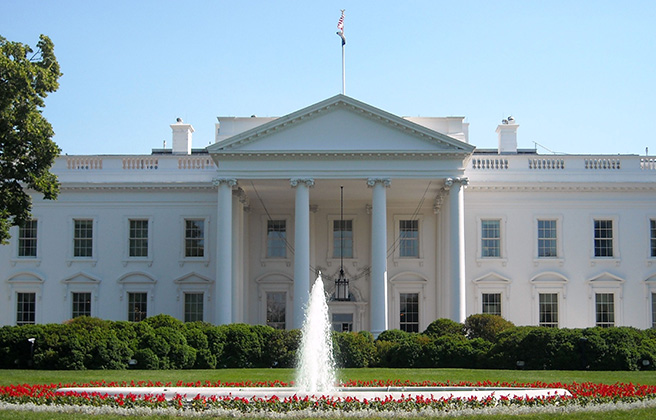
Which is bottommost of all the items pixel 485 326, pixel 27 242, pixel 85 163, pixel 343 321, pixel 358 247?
pixel 343 321

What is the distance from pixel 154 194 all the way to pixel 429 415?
27.0m

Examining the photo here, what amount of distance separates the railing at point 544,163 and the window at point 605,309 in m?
6.40

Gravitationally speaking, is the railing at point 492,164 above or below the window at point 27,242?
above

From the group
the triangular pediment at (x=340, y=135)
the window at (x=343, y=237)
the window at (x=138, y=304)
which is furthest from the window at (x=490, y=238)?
the window at (x=138, y=304)

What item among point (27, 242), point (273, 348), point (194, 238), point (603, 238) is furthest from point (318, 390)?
point (27, 242)

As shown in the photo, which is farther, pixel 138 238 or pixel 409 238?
pixel 409 238

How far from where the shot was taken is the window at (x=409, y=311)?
40.4m

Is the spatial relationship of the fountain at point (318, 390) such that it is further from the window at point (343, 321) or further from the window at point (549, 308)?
the window at point (549, 308)

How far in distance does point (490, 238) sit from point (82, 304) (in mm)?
19692

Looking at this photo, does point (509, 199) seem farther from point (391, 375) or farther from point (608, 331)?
point (391, 375)

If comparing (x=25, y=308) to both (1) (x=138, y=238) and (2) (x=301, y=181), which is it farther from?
(2) (x=301, y=181)

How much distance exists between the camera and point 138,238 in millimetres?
39844

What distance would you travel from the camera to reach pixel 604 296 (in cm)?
3903

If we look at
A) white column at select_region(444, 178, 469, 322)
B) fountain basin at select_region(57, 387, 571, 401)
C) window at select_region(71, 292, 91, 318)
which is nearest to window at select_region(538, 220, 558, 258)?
white column at select_region(444, 178, 469, 322)
